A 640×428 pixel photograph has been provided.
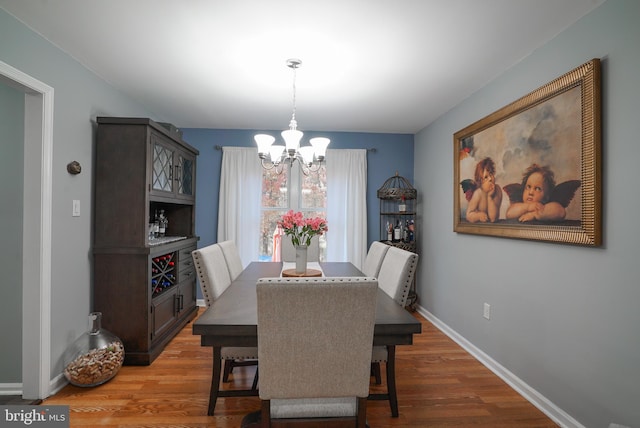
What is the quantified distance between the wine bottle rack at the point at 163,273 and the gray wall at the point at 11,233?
890 millimetres

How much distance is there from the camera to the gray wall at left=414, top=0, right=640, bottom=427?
1.61 metres

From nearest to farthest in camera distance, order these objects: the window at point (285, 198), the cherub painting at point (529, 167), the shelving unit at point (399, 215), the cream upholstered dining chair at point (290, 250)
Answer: the cherub painting at point (529, 167), the cream upholstered dining chair at point (290, 250), the shelving unit at point (399, 215), the window at point (285, 198)

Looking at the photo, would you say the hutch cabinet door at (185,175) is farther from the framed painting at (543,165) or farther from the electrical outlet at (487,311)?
the electrical outlet at (487,311)

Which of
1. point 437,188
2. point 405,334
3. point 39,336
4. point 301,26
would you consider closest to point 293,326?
point 405,334

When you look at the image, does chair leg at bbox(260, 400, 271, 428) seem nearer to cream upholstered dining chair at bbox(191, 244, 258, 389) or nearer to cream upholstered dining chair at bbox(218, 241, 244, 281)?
cream upholstered dining chair at bbox(191, 244, 258, 389)

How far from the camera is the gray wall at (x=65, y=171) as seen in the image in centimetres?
212

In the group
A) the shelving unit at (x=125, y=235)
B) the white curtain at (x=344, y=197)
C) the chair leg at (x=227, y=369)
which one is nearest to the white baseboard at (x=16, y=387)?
the shelving unit at (x=125, y=235)

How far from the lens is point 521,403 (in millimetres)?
2197

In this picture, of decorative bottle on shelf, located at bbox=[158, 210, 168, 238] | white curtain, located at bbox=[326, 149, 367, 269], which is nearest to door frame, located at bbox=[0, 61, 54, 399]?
decorative bottle on shelf, located at bbox=[158, 210, 168, 238]

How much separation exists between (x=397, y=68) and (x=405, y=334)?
6.46 feet

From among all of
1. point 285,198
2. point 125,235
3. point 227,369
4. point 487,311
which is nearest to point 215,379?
point 227,369

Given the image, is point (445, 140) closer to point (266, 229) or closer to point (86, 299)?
point (266, 229)

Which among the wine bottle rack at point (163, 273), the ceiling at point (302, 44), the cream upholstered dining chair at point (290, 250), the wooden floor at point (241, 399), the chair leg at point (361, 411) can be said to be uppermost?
the ceiling at point (302, 44)

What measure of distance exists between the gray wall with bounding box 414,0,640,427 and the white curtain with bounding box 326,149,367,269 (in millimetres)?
1711
